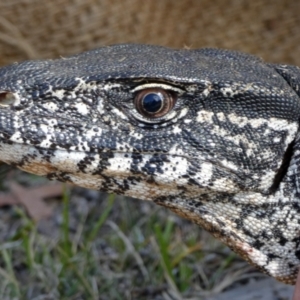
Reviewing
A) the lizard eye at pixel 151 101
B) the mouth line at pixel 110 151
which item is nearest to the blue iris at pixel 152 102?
the lizard eye at pixel 151 101

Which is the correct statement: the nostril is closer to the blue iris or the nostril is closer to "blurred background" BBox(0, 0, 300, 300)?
the blue iris

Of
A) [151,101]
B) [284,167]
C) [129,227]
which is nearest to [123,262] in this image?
[129,227]

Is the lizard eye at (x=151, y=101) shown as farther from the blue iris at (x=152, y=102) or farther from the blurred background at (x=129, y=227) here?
the blurred background at (x=129, y=227)

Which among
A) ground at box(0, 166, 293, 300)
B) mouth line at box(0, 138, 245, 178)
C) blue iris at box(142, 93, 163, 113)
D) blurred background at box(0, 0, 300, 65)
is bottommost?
mouth line at box(0, 138, 245, 178)

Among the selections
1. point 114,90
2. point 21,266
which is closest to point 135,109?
point 114,90

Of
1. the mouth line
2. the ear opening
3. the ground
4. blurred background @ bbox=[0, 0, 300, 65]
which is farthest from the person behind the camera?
blurred background @ bbox=[0, 0, 300, 65]

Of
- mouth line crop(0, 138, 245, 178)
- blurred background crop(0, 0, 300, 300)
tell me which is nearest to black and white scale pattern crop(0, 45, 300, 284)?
mouth line crop(0, 138, 245, 178)

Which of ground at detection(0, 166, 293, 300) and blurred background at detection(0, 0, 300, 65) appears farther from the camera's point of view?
blurred background at detection(0, 0, 300, 65)

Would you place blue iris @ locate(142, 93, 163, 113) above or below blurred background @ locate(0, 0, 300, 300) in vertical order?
below
